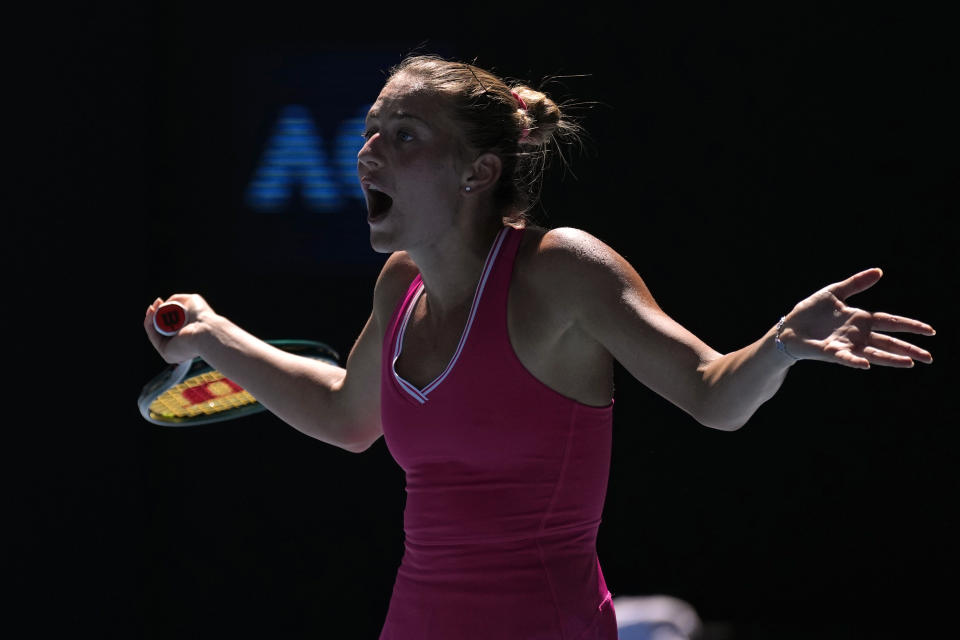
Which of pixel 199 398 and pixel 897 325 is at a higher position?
pixel 897 325

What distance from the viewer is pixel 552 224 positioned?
12.2 ft

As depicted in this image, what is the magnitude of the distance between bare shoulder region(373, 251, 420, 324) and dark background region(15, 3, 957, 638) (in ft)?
5.38

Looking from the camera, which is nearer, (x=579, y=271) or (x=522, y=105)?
(x=579, y=271)

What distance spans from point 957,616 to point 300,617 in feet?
6.77

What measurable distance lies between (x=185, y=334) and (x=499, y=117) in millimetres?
773

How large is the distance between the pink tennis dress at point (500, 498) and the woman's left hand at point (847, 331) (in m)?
0.43

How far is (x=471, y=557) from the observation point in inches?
70.0

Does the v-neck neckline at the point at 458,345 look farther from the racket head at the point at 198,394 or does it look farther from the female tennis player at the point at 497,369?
the racket head at the point at 198,394

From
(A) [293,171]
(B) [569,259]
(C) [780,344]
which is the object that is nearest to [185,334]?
(B) [569,259]

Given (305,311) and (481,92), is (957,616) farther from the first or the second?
(481,92)

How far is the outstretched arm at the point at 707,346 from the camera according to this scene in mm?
1414

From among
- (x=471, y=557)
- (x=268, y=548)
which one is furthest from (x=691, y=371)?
(x=268, y=548)

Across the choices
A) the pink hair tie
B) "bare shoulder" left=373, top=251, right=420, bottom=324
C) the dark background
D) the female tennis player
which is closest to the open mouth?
the female tennis player

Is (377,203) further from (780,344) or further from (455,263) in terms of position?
(780,344)
